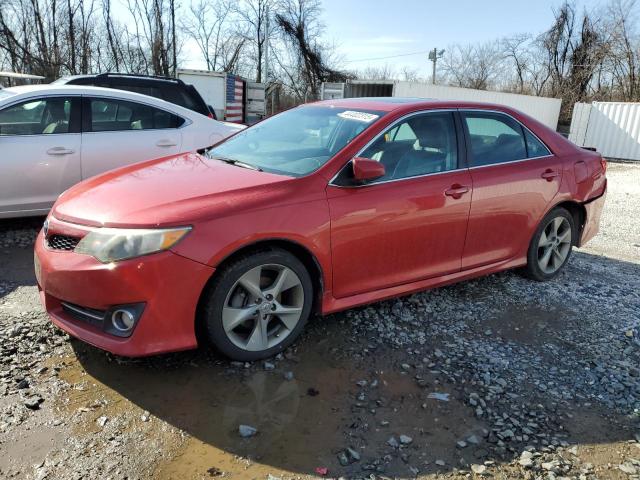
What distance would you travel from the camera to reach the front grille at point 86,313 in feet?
9.13

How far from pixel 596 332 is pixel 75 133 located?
514 centimetres

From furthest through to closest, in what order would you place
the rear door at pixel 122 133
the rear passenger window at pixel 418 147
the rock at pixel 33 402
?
the rear door at pixel 122 133 < the rear passenger window at pixel 418 147 < the rock at pixel 33 402

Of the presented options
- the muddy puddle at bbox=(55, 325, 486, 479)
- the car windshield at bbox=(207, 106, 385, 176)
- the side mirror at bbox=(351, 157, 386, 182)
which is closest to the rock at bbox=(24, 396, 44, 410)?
the muddy puddle at bbox=(55, 325, 486, 479)

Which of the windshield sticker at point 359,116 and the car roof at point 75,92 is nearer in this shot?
the windshield sticker at point 359,116

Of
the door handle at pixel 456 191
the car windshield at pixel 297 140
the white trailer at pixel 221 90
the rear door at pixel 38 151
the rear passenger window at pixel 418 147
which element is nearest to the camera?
the car windshield at pixel 297 140

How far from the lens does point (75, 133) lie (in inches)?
211

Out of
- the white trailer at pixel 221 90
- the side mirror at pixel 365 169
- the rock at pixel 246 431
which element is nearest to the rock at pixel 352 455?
the rock at pixel 246 431

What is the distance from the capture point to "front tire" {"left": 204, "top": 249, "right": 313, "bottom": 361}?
2877mm

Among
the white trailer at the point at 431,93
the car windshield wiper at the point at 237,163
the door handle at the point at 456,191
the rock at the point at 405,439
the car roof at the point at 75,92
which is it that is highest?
the white trailer at the point at 431,93

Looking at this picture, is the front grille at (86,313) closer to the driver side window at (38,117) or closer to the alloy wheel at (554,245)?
the driver side window at (38,117)

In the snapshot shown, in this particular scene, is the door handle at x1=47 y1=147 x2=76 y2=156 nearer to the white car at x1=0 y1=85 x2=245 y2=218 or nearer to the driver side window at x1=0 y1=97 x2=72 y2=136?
the white car at x1=0 y1=85 x2=245 y2=218

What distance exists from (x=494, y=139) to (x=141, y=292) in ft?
9.84

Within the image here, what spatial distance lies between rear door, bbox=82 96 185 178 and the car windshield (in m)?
1.90

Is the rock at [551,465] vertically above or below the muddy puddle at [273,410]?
below
